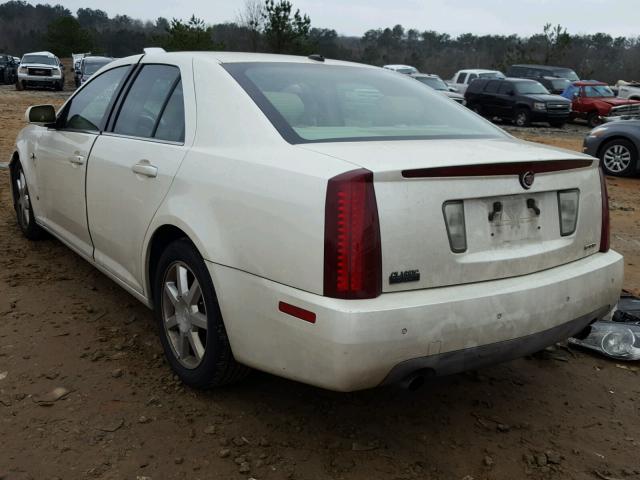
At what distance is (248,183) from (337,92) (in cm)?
95

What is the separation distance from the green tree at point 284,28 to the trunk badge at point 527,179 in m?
32.5

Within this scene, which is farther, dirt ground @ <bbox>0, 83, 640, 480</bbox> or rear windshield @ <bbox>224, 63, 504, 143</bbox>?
rear windshield @ <bbox>224, 63, 504, 143</bbox>

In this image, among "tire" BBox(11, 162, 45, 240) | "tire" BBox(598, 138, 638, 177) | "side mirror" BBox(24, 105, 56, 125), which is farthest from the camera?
"tire" BBox(598, 138, 638, 177)

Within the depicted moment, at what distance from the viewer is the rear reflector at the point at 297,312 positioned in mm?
2242

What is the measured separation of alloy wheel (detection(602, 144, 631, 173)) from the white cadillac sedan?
827 cm

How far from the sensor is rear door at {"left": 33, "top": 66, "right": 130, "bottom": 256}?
386cm

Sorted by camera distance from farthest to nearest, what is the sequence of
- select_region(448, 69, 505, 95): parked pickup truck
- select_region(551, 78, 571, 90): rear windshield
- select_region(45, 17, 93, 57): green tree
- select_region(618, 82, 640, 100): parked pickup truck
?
select_region(45, 17, 93, 57): green tree < select_region(448, 69, 505, 95): parked pickup truck < select_region(551, 78, 571, 90): rear windshield < select_region(618, 82, 640, 100): parked pickup truck

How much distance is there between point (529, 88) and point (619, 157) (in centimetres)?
1224

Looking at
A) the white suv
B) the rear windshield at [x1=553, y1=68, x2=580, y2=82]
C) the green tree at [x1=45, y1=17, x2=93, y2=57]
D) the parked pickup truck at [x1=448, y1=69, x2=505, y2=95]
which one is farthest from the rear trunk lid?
the green tree at [x1=45, y1=17, x2=93, y2=57]

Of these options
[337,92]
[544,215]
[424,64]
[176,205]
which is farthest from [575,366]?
[424,64]

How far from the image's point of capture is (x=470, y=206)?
241cm

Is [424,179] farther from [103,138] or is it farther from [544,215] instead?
[103,138]

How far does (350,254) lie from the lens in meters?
2.21

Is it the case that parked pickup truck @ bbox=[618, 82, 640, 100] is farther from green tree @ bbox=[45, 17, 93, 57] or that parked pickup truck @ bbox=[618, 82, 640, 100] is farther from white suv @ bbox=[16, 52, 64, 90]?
green tree @ bbox=[45, 17, 93, 57]
